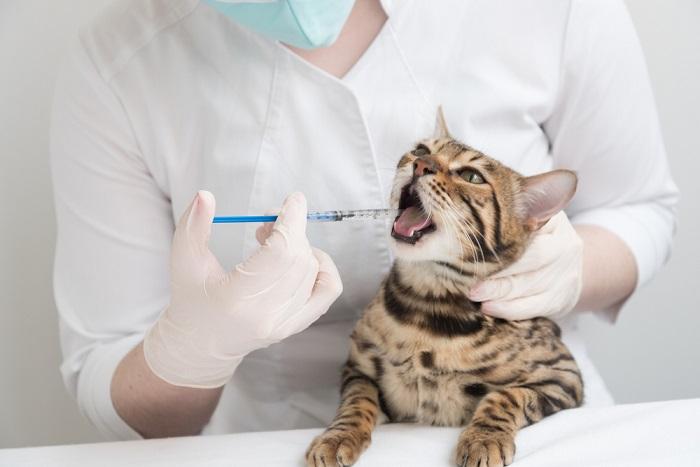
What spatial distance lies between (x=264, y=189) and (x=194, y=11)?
0.32m

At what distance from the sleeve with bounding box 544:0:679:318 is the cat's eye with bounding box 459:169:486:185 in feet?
1.10

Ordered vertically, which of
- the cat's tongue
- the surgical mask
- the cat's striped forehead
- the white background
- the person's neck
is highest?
the surgical mask

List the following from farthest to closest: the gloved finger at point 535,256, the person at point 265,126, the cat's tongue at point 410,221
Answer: the person at point 265,126, the gloved finger at point 535,256, the cat's tongue at point 410,221

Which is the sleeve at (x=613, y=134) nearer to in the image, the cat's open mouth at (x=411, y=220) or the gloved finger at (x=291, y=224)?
the cat's open mouth at (x=411, y=220)

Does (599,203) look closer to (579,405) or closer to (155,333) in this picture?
(579,405)

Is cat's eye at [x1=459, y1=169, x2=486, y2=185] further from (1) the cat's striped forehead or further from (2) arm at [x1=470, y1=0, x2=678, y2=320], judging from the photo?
(2) arm at [x1=470, y1=0, x2=678, y2=320]

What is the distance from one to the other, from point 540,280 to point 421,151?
271mm

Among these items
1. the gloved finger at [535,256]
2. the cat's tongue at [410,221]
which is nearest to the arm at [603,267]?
the gloved finger at [535,256]

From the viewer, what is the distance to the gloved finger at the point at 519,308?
1076mm

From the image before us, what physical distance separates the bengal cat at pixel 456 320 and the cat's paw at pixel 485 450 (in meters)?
0.04

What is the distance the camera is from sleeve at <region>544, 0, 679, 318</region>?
4.20 ft

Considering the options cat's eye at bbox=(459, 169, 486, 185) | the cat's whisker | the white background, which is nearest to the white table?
the cat's whisker

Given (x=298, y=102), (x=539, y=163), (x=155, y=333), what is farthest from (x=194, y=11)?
(x=539, y=163)

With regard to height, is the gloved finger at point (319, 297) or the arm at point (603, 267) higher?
the gloved finger at point (319, 297)
